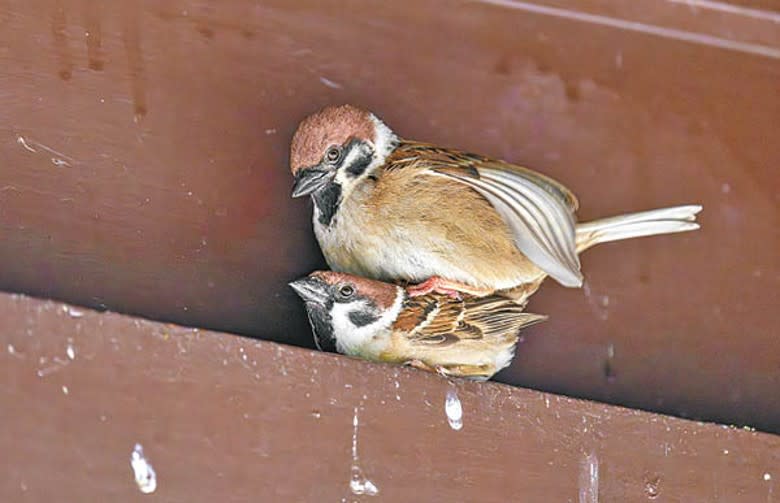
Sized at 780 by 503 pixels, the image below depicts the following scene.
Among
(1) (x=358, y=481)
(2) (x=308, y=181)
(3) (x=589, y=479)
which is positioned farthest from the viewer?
(2) (x=308, y=181)

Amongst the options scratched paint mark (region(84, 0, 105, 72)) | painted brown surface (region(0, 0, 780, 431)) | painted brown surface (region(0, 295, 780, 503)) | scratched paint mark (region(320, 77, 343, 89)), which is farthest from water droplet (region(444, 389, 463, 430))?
scratched paint mark (region(84, 0, 105, 72))

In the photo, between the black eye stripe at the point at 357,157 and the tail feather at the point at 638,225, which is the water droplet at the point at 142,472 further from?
the tail feather at the point at 638,225

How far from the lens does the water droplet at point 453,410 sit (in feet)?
6.98

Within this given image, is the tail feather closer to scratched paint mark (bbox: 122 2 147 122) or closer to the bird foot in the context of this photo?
the bird foot

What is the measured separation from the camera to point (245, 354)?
79.1 inches

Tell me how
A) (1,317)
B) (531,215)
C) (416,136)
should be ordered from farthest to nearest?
(416,136), (531,215), (1,317)

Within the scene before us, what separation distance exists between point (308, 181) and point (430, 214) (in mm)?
237

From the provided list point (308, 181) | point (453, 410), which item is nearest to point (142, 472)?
point (453, 410)

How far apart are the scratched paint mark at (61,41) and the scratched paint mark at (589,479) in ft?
3.44

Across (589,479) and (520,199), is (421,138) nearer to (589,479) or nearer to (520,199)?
(520,199)

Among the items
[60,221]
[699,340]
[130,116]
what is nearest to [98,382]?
[60,221]

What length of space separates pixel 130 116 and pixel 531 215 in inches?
27.7

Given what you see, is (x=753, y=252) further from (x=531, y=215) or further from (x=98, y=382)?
(x=98, y=382)

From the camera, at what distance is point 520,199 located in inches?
97.1
